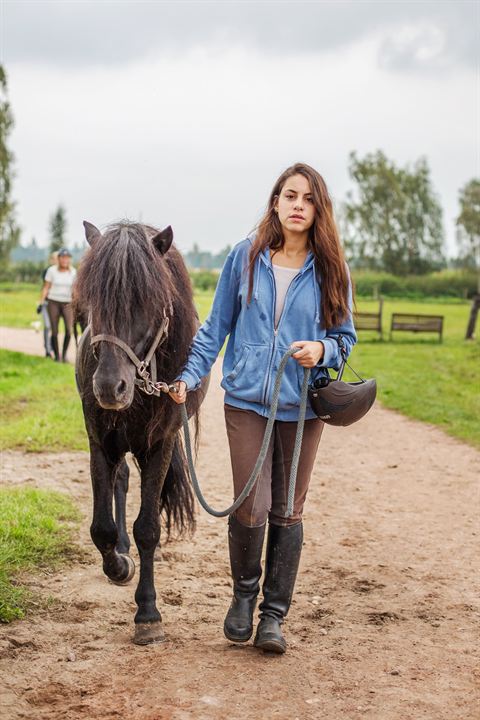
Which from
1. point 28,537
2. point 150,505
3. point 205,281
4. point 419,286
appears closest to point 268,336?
point 150,505

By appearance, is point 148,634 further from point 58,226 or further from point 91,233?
point 58,226

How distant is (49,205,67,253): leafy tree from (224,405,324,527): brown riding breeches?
92.5 metres

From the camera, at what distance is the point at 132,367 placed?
3814mm

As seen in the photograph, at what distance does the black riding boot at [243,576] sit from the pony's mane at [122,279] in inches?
42.6

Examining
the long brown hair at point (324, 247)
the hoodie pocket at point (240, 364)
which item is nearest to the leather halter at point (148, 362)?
the hoodie pocket at point (240, 364)

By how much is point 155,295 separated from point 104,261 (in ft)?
0.91

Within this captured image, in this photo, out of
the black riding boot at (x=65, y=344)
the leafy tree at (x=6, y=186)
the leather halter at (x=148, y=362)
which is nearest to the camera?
the leather halter at (x=148, y=362)

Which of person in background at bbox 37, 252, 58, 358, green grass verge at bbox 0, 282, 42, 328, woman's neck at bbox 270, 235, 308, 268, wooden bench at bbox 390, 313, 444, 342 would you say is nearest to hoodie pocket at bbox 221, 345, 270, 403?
woman's neck at bbox 270, 235, 308, 268

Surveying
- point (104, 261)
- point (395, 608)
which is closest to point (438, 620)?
point (395, 608)

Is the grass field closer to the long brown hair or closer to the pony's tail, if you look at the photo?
the pony's tail

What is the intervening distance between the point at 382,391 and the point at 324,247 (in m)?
10.1

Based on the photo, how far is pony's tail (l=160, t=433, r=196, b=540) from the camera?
529 centimetres

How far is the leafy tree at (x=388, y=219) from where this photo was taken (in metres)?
69.5

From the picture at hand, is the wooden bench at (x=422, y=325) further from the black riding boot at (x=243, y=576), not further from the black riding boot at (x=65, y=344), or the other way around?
the black riding boot at (x=243, y=576)
